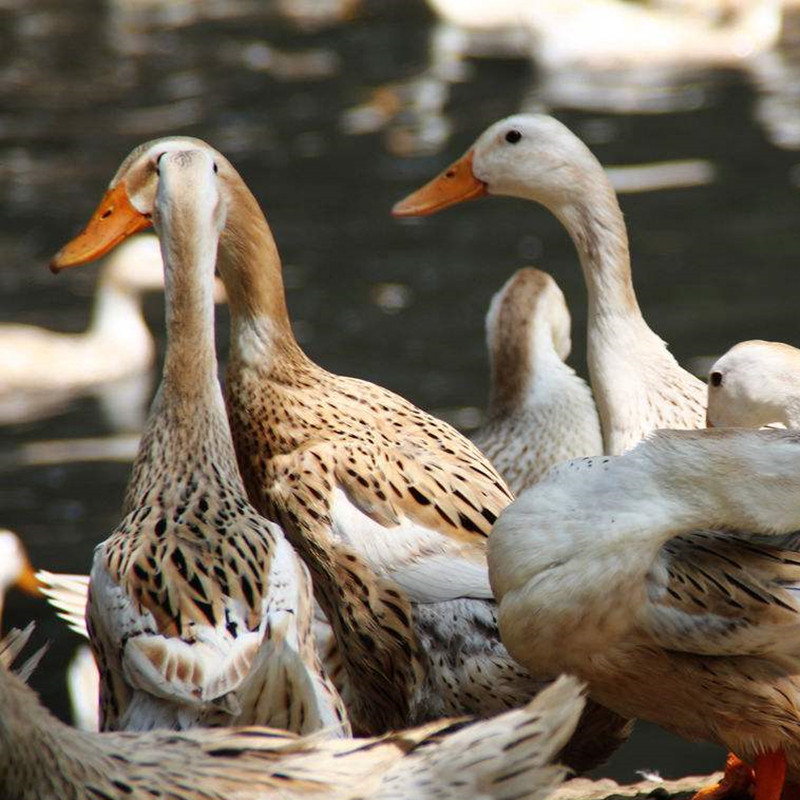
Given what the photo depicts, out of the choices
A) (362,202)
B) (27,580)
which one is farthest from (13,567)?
(362,202)

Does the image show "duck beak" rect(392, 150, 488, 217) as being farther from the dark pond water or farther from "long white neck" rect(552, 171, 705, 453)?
the dark pond water

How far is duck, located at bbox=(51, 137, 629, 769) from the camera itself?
496 centimetres

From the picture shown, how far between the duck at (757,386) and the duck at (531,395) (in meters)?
1.26

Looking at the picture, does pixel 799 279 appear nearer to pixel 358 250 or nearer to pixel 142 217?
pixel 358 250

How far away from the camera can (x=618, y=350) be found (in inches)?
229

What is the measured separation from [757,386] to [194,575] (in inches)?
72.2

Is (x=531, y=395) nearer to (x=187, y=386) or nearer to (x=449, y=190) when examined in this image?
(x=449, y=190)

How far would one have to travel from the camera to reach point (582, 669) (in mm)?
4305

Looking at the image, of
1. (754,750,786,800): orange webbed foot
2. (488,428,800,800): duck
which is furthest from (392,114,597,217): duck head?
(754,750,786,800): orange webbed foot

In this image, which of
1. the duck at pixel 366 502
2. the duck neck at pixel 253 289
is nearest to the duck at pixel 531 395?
the duck at pixel 366 502

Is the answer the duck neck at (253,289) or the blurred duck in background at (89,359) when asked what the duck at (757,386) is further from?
the blurred duck in background at (89,359)

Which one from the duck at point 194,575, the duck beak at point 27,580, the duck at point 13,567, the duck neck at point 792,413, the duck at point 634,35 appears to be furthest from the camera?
the duck at point 634,35

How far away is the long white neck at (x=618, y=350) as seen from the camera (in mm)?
5672

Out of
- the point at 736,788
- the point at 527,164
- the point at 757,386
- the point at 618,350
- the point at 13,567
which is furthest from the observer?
the point at 13,567
